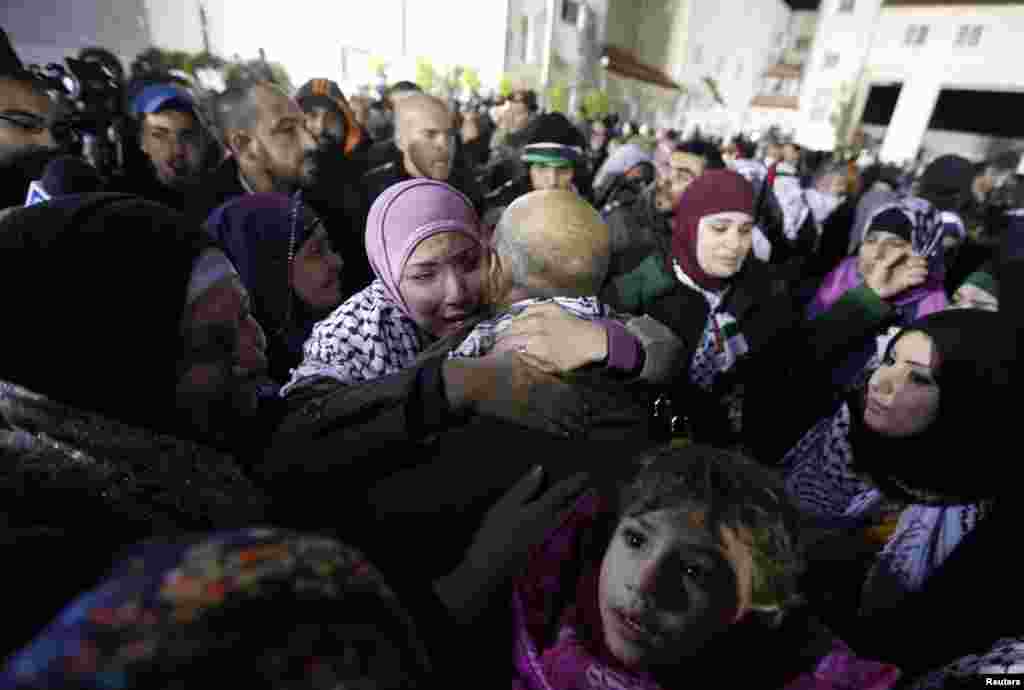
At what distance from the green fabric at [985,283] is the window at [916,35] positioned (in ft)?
119

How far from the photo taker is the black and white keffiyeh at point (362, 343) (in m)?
1.43

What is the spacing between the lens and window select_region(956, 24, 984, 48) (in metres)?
26.2

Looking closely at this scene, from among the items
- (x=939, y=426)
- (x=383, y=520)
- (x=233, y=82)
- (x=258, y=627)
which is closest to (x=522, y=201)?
(x=383, y=520)

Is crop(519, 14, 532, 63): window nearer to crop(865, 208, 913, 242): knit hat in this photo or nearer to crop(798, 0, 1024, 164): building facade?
crop(865, 208, 913, 242): knit hat

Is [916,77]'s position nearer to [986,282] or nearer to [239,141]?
[986,282]

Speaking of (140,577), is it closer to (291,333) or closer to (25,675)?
(25,675)

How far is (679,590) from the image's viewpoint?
873 mm

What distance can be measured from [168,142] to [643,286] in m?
3.15

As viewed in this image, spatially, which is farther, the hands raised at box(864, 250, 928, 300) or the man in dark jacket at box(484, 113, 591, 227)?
the man in dark jacket at box(484, 113, 591, 227)

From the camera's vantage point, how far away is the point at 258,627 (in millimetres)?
344

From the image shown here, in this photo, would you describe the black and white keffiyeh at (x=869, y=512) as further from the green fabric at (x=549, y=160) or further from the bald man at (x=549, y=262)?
the green fabric at (x=549, y=160)

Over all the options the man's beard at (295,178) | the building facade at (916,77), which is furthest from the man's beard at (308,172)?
the building facade at (916,77)

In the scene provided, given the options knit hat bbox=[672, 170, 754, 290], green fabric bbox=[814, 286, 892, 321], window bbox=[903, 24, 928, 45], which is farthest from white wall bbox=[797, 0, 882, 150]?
knit hat bbox=[672, 170, 754, 290]

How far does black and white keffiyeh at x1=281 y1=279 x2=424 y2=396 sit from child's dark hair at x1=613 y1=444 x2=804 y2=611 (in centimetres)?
78
